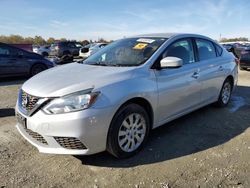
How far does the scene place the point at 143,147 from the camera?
13.5ft

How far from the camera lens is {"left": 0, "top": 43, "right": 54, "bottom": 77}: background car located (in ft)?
33.6

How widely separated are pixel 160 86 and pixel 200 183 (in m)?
1.43

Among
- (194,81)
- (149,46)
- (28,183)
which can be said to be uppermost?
(149,46)

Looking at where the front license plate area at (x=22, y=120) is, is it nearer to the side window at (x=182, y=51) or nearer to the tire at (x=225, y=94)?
the side window at (x=182, y=51)

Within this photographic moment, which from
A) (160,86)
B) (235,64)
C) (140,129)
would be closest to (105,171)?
(140,129)

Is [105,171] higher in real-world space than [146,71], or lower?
lower

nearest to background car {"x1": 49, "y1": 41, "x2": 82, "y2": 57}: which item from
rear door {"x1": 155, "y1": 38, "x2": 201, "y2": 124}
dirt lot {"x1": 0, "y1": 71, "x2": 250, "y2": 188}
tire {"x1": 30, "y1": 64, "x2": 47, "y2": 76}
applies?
tire {"x1": 30, "y1": 64, "x2": 47, "y2": 76}

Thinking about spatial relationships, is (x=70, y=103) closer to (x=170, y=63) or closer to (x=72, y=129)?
(x=72, y=129)

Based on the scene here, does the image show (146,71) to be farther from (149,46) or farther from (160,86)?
(149,46)

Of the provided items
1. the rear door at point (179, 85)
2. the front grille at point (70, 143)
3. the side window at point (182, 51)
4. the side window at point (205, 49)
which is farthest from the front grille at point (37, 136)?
the side window at point (205, 49)

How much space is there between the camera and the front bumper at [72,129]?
3.21 m

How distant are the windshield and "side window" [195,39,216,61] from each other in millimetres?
1006

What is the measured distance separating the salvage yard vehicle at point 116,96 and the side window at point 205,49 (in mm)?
45

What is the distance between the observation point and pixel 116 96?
11.3 feet
